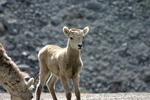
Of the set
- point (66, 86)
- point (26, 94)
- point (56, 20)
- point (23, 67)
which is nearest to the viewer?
point (26, 94)

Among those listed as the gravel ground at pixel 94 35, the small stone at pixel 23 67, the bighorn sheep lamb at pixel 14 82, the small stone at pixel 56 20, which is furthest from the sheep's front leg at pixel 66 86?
the small stone at pixel 56 20

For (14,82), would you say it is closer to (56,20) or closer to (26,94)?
(26,94)

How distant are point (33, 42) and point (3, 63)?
12569 mm

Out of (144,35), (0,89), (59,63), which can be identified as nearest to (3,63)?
(59,63)

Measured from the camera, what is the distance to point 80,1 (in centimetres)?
2797

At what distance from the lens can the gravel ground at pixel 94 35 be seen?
23078 mm

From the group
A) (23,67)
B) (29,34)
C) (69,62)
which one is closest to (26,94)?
(69,62)

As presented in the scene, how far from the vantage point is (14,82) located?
38.4 feet

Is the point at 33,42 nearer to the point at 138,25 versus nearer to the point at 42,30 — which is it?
the point at 42,30

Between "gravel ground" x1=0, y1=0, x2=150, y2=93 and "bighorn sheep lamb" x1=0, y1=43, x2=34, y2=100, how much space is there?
921cm

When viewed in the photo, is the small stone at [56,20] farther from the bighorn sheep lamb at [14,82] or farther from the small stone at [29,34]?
the bighorn sheep lamb at [14,82]

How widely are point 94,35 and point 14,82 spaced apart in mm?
14436

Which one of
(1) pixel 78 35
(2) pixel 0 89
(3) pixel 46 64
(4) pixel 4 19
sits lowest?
(2) pixel 0 89

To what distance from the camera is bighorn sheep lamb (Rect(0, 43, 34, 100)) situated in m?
11.6
